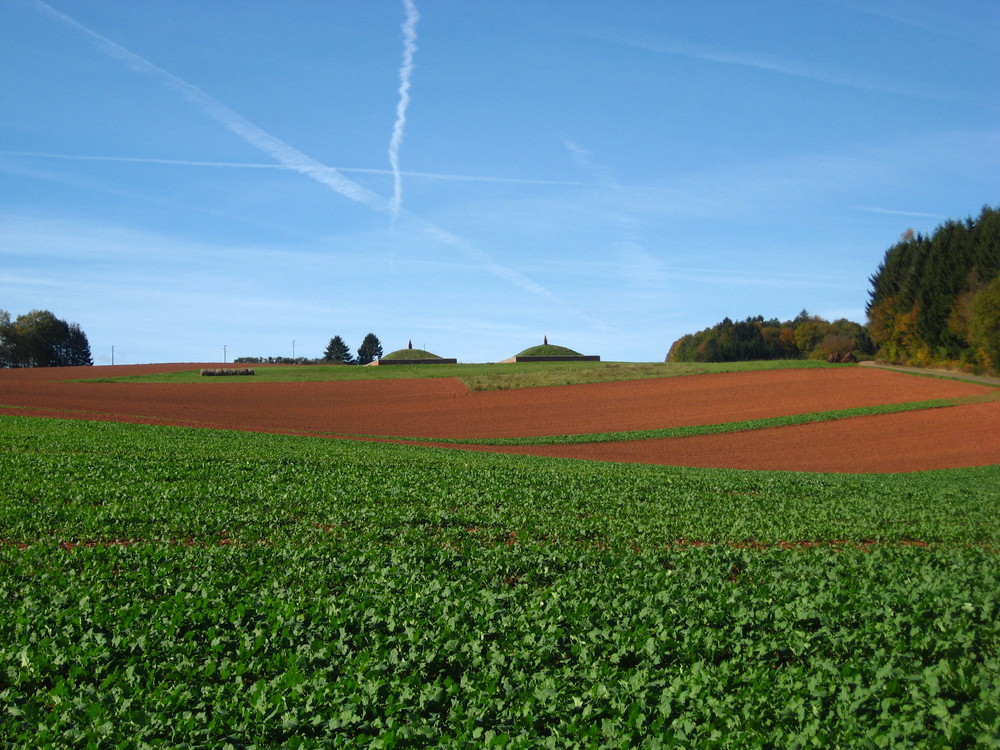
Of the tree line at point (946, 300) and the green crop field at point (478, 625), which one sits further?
the tree line at point (946, 300)

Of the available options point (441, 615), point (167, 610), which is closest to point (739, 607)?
point (441, 615)

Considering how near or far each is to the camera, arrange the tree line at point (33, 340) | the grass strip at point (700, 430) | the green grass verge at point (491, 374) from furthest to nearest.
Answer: the tree line at point (33, 340) → the green grass verge at point (491, 374) → the grass strip at point (700, 430)

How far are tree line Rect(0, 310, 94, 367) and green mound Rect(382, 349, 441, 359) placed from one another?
196 feet

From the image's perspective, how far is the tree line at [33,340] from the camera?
133375 millimetres

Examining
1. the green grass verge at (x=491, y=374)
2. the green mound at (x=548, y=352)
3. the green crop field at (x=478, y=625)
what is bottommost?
the green crop field at (x=478, y=625)

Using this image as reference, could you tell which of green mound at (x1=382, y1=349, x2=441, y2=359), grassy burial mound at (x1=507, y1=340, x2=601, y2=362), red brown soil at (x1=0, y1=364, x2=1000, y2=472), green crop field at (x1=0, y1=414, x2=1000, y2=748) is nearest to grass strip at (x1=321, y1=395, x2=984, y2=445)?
red brown soil at (x1=0, y1=364, x2=1000, y2=472)

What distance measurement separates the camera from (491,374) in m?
93.1

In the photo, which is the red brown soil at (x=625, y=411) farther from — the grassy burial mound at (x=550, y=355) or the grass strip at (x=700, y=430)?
the grassy burial mound at (x=550, y=355)

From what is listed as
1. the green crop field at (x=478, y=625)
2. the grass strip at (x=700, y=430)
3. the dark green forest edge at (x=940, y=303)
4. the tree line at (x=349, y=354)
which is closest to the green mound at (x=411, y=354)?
the tree line at (x=349, y=354)

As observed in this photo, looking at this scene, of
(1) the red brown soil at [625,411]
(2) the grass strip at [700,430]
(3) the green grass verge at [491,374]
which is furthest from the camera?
(3) the green grass verge at [491,374]

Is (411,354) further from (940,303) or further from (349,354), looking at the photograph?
(940,303)

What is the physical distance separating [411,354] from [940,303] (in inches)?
3513

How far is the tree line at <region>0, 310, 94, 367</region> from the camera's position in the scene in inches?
5251

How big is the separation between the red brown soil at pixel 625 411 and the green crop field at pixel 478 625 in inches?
1048
